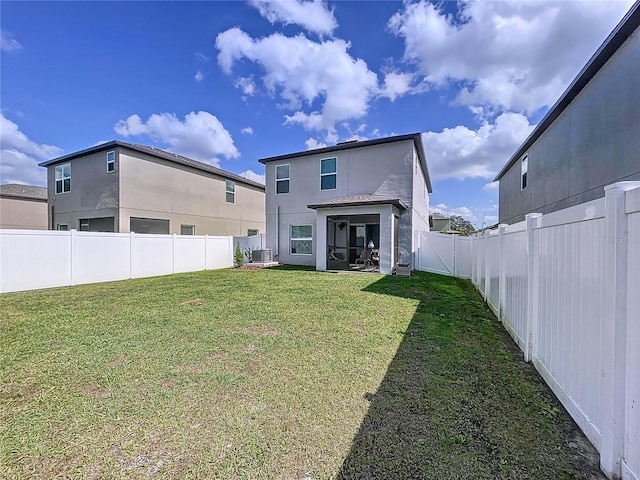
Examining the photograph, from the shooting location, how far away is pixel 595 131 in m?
7.64

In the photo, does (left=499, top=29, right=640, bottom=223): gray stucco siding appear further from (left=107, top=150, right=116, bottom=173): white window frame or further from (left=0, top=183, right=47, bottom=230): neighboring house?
(left=0, top=183, right=47, bottom=230): neighboring house

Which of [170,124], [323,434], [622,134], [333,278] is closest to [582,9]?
[622,134]

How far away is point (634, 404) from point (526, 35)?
11.7m

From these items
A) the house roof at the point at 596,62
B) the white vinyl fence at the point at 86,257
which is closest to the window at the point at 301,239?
the white vinyl fence at the point at 86,257

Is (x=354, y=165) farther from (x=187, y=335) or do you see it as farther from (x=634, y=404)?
(x=634, y=404)

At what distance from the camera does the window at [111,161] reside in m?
15.8

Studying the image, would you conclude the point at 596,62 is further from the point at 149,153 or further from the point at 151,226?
the point at 151,226

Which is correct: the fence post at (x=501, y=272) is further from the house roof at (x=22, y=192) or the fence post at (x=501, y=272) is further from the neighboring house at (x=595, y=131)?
Result: the house roof at (x=22, y=192)

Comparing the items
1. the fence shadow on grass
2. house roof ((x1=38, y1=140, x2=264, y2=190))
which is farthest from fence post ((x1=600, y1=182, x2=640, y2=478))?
house roof ((x1=38, y1=140, x2=264, y2=190))

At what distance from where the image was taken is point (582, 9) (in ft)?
25.8

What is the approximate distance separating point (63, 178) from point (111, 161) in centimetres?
580

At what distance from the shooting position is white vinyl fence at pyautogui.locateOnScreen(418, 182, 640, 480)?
1.73 meters

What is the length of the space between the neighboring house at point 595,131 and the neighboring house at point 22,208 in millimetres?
34443

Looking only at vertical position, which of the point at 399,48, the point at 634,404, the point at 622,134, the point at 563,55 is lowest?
the point at 634,404
